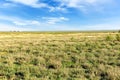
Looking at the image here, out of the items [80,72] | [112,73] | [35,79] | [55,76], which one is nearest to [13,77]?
[35,79]

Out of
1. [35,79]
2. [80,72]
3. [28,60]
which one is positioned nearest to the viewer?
[35,79]

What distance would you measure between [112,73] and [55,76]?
252cm

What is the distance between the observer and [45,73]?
8555 millimetres

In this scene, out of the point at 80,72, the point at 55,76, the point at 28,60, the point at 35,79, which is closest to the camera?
the point at 35,79

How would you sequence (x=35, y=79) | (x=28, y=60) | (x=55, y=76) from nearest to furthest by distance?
(x=35, y=79) < (x=55, y=76) < (x=28, y=60)

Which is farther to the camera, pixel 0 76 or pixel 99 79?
pixel 0 76

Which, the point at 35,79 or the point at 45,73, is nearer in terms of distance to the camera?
the point at 35,79

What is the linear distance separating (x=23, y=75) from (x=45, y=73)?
102 cm

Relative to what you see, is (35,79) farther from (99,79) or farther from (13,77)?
(99,79)

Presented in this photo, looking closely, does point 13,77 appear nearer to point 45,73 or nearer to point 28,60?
point 45,73

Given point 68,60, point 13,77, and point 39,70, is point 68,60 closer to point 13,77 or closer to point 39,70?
point 39,70

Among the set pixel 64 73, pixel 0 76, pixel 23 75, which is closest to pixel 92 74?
pixel 64 73

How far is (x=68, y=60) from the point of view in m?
11.5

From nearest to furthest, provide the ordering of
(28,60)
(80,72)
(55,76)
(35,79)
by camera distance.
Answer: (35,79) < (55,76) < (80,72) < (28,60)
